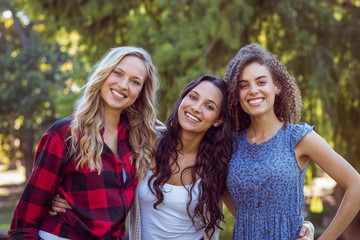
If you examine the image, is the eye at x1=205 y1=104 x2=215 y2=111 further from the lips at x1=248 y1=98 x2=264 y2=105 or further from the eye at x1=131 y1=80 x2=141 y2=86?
the eye at x1=131 y1=80 x2=141 y2=86

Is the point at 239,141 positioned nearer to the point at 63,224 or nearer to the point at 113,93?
the point at 113,93

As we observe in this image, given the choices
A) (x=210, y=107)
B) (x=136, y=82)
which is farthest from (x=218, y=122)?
(x=136, y=82)

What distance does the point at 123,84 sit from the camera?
2551mm

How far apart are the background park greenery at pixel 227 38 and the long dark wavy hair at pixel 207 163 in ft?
6.49

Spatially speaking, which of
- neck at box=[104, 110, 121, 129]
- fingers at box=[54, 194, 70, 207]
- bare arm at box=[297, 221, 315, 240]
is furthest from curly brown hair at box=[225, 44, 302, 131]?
fingers at box=[54, 194, 70, 207]

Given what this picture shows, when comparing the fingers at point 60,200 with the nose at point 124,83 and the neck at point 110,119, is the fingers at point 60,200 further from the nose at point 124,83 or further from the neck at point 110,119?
the nose at point 124,83

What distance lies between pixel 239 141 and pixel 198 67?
2.46 m

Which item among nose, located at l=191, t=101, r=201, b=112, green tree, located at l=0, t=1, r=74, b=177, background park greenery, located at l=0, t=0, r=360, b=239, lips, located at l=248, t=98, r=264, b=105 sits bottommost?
green tree, located at l=0, t=1, r=74, b=177

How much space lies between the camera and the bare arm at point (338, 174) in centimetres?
238

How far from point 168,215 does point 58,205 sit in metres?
0.74

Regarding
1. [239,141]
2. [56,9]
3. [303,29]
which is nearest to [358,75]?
[303,29]

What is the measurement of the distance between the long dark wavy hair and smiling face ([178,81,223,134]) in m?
0.04

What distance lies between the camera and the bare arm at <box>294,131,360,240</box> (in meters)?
2.38

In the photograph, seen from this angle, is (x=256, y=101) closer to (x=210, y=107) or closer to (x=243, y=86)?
(x=243, y=86)
